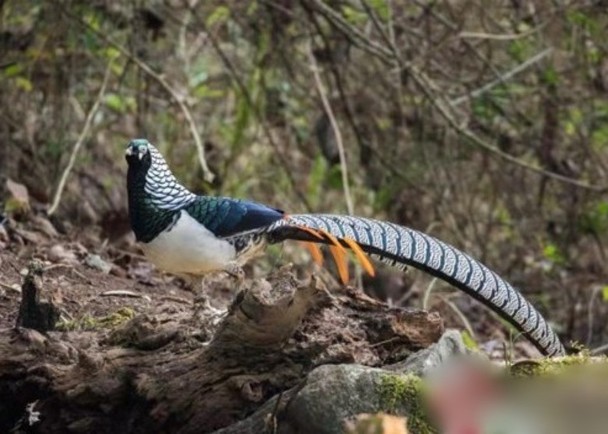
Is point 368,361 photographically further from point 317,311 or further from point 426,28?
point 426,28

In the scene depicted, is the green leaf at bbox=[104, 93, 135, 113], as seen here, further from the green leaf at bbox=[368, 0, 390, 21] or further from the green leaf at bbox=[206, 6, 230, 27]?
the green leaf at bbox=[368, 0, 390, 21]

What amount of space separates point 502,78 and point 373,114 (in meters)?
0.97

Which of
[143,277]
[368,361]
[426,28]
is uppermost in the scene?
[426,28]

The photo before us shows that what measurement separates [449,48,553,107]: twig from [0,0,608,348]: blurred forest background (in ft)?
0.07

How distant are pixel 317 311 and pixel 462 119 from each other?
408 centimetres

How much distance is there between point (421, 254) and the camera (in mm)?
2959

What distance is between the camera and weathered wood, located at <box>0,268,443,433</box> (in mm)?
2465

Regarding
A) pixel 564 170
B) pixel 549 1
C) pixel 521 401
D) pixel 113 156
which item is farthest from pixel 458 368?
pixel 113 156

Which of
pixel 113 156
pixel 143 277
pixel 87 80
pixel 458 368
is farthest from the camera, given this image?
pixel 113 156

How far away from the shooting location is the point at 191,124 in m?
5.78

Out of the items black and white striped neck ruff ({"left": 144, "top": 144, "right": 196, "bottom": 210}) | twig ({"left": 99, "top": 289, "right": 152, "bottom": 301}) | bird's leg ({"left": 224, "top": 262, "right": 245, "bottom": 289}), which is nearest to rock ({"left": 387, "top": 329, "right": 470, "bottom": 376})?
bird's leg ({"left": 224, "top": 262, "right": 245, "bottom": 289})

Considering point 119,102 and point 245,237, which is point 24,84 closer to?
point 119,102

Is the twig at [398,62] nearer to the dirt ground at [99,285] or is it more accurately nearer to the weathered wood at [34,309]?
the dirt ground at [99,285]

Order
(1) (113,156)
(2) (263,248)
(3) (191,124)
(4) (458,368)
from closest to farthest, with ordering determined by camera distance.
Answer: (4) (458,368)
(2) (263,248)
(3) (191,124)
(1) (113,156)
